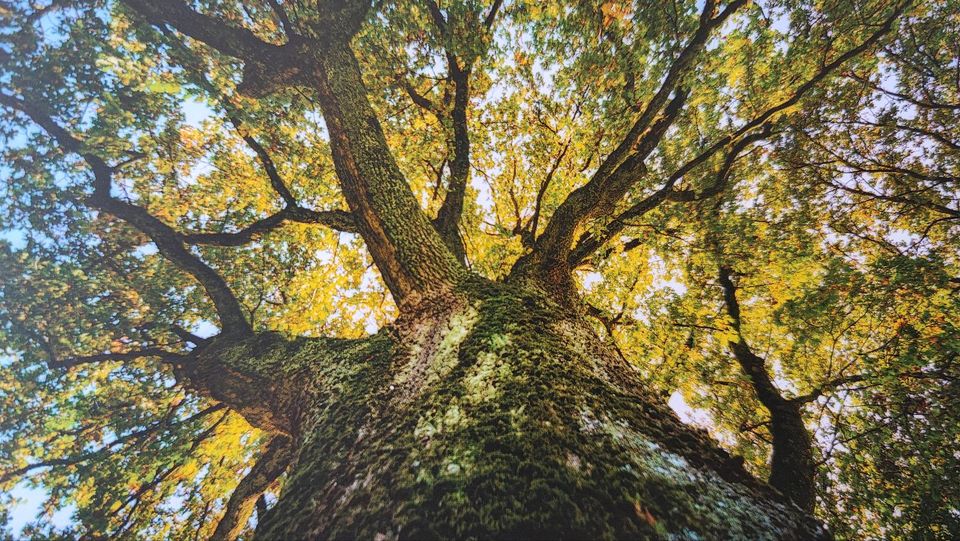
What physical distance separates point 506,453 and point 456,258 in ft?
11.9

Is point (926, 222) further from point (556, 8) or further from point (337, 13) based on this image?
point (337, 13)

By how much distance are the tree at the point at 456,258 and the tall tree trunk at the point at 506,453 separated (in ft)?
0.11

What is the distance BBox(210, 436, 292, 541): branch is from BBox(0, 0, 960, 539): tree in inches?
2.5

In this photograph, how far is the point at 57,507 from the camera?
5.60 meters

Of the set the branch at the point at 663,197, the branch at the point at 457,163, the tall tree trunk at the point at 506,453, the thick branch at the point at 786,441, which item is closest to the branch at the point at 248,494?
the tall tree trunk at the point at 506,453

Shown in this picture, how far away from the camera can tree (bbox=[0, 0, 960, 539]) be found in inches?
131

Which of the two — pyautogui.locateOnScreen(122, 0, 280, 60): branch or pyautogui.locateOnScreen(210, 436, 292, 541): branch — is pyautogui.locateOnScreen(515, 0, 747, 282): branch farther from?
pyautogui.locateOnScreen(122, 0, 280, 60): branch

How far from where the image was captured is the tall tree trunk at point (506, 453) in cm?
172

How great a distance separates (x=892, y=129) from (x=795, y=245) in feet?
9.71

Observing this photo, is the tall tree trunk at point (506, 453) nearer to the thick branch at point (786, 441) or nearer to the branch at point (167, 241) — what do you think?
the thick branch at point (786, 441)

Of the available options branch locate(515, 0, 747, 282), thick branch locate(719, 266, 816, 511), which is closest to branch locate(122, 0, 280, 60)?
branch locate(515, 0, 747, 282)

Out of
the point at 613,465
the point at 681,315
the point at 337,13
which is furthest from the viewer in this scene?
the point at 681,315

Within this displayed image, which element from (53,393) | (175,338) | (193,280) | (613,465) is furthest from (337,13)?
(53,393)

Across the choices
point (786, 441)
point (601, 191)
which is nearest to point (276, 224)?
point (601, 191)
